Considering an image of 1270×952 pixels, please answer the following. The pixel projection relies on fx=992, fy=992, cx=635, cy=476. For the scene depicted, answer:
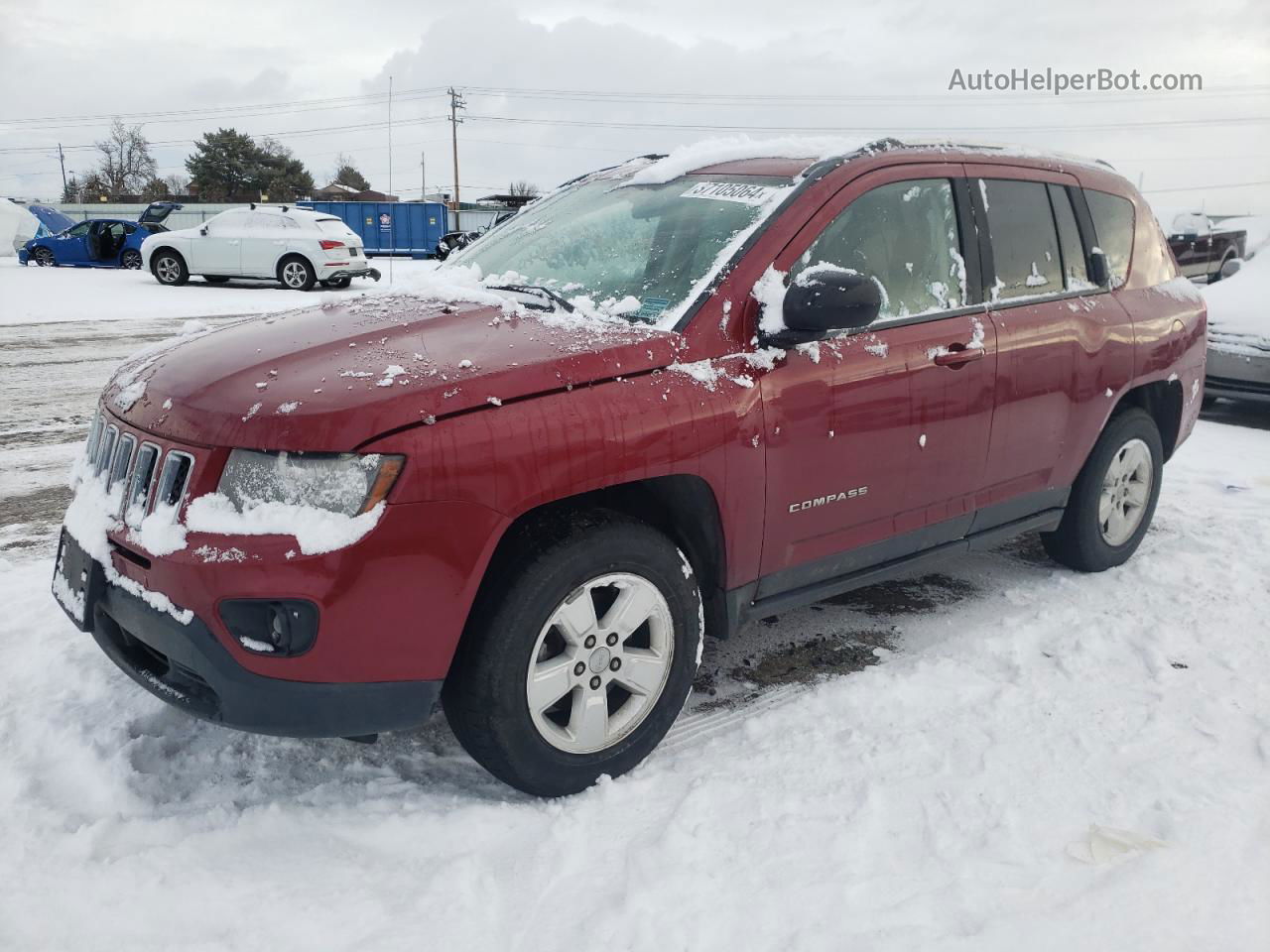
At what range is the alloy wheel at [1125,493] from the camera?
4414 mm

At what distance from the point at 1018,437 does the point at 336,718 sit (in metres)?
2.66

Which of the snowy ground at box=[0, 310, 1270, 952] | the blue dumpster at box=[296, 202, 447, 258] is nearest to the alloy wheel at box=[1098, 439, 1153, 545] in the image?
the snowy ground at box=[0, 310, 1270, 952]

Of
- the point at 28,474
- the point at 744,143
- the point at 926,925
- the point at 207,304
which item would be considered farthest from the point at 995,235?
the point at 207,304

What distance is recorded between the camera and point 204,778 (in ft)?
9.10

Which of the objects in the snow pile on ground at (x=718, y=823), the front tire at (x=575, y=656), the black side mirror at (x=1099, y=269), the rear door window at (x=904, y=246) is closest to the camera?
the snow pile on ground at (x=718, y=823)

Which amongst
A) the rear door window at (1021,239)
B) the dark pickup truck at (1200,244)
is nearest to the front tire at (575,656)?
the rear door window at (1021,239)

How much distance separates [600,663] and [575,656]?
0.09 meters

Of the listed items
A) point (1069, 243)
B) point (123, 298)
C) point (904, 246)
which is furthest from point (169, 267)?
point (904, 246)

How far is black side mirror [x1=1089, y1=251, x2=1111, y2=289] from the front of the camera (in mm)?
4219

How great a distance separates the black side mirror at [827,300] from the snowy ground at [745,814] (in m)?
1.25

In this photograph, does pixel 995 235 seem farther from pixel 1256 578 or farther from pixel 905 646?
pixel 1256 578

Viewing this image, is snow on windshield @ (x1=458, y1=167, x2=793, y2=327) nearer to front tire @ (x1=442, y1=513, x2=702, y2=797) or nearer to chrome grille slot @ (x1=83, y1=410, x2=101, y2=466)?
front tire @ (x1=442, y1=513, x2=702, y2=797)

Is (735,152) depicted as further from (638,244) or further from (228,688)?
(228,688)

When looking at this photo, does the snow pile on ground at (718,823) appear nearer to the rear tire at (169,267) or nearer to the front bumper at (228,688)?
the front bumper at (228,688)
